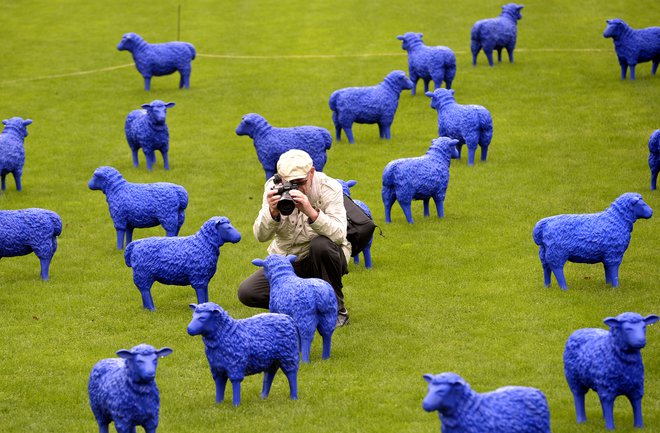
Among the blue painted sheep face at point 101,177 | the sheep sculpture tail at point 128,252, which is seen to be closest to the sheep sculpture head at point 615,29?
the blue painted sheep face at point 101,177

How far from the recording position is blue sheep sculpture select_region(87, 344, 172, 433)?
27.5 feet

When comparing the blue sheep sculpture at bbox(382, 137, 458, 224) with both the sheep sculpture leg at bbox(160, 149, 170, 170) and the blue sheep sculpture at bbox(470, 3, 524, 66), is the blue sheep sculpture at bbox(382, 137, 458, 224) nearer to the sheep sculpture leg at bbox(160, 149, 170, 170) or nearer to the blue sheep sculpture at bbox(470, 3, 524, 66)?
the sheep sculpture leg at bbox(160, 149, 170, 170)

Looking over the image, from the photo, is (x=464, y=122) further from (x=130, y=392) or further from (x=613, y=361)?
(x=130, y=392)

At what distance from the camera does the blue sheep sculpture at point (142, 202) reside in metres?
14.5

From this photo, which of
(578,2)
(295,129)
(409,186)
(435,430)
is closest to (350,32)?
(578,2)

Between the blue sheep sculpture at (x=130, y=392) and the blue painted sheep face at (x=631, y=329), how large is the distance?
3.44 metres

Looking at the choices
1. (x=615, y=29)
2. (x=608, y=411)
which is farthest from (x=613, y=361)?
(x=615, y=29)

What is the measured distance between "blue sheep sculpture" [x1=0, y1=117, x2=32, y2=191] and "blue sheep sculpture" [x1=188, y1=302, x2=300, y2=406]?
882 cm

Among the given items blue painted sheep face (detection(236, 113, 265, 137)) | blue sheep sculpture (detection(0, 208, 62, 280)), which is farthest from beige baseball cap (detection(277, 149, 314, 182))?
blue painted sheep face (detection(236, 113, 265, 137))

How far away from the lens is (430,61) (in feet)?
72.0

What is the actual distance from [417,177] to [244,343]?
244 inches

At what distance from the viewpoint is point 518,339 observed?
37.2 ft

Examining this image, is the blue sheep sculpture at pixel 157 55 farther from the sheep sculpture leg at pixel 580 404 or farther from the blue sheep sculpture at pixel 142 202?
the sheep sculpture leg at pixel 580 404

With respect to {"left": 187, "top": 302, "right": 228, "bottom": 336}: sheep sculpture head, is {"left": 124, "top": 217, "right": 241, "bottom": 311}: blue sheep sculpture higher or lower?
lower
